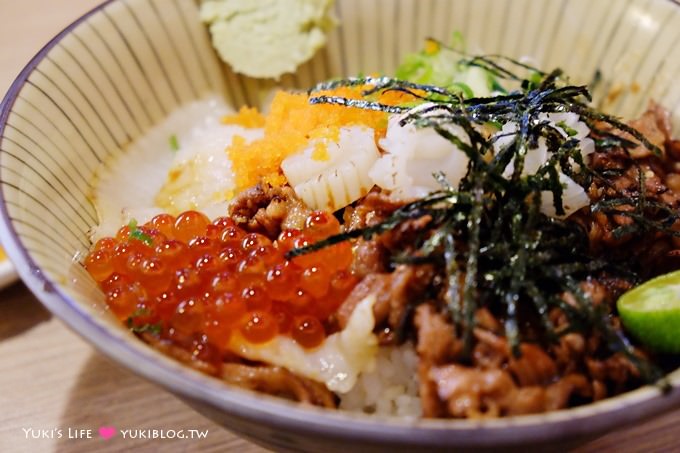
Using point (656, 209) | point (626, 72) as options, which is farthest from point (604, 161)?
point (626, 72)

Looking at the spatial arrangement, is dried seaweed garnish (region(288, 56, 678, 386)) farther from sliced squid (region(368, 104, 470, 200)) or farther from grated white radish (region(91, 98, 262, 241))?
grated white radish (region(91, 98, 262, 241))

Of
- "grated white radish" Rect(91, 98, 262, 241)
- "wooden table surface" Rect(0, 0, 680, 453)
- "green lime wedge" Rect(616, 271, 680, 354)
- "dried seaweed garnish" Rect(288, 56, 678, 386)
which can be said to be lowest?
"wooden table surface" Rect(0, 0, 680, 453)

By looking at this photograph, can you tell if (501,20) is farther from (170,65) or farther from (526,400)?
(526,400)

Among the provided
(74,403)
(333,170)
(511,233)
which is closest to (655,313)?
(511,233)

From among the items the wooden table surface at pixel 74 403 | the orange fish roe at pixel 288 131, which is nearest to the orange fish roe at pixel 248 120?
the orange fish roe at pixel 288 131

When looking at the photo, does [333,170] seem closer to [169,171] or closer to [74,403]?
[169,171]

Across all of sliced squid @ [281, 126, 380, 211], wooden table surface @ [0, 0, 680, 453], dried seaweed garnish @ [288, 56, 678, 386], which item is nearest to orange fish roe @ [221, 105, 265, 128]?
sliced squid @ [281, 126, 380, 211]

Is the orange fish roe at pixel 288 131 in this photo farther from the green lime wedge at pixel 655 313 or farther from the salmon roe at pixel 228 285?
the green lime wedge at pixel 655 313
